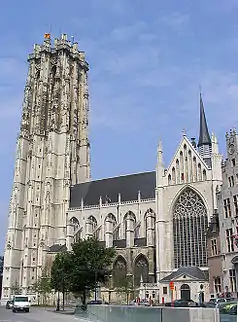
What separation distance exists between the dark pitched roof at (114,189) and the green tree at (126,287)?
16873mm

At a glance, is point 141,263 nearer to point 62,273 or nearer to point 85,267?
point 62,273

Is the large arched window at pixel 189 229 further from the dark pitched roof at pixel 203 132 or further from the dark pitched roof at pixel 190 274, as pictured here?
the dark pitched roof at pixel 203 132

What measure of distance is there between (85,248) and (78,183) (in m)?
42.8

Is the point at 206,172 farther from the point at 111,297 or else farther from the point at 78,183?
the point at 78,183

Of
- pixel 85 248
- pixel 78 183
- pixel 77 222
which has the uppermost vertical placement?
pixel 78 183

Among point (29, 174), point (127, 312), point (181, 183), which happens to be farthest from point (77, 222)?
point (127, 312)

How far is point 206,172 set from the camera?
5309cm

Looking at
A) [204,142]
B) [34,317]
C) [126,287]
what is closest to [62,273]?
[126,287]

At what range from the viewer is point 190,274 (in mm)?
47531

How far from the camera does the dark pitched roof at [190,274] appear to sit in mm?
46984

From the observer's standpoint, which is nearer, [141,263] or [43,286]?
[141,263]

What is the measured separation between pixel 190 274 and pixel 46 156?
1616 inches

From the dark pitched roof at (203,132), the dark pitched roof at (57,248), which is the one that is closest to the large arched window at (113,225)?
the dark pitched roof at (57,248)

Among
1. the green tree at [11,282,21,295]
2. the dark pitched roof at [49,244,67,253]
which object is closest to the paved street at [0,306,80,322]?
the dark pitched roof at [49,244,67,253]
